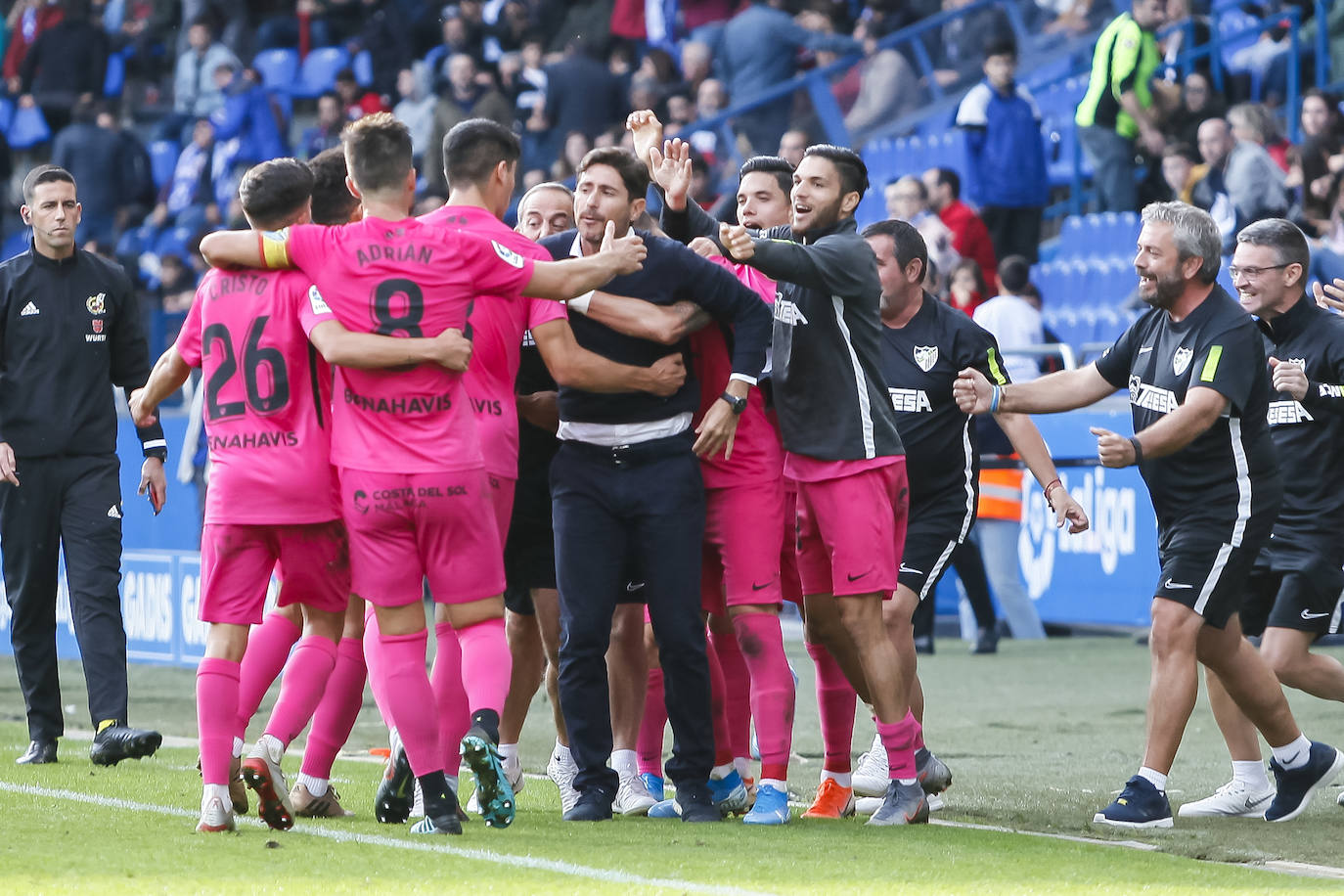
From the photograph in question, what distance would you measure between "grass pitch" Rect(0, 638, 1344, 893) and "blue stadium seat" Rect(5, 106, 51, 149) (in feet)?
50.4

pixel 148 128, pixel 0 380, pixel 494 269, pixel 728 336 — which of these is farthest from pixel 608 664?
pixel 148 128

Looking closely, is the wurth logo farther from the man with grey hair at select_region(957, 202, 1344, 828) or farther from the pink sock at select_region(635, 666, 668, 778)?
Result: the pink sock at select_region(635, 666, 668, 778)

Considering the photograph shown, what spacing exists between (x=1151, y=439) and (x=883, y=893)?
2089 millimetres

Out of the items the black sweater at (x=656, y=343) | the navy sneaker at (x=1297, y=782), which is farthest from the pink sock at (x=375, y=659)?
the navy sneaker at (x=1297, y=782)

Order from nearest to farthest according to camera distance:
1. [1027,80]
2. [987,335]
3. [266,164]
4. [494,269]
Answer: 1. [494,269]
2. [266,164]
3. [987,335]
4. [1027,80]

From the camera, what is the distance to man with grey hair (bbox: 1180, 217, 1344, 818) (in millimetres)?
6844

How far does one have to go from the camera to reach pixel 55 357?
7949 millimetres

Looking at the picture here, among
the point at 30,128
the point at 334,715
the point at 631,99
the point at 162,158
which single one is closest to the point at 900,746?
the point at 334,715

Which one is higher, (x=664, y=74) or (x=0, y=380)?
(x=664, y=74)

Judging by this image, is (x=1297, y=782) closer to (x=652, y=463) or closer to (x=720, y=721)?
(x=720, y=721)

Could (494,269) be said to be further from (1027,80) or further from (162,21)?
(162,21)

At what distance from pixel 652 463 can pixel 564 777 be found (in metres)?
1.32

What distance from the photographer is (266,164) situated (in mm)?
5953

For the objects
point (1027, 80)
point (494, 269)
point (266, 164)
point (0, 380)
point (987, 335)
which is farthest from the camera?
point (1027, 80)
